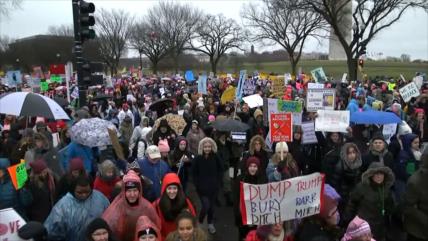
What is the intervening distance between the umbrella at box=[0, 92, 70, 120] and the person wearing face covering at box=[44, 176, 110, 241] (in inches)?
124

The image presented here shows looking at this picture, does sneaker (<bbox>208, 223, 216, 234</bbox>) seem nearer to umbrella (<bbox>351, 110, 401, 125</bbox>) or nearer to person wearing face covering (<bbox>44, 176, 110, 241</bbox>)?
person wearing face covering (<bbox>44, 176, 110, 241</bbox>)

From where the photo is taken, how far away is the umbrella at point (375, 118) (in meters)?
9.03

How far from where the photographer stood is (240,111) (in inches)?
527

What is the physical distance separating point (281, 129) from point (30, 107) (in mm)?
4053

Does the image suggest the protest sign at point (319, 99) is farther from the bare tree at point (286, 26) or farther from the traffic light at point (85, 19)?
the bare tree at point (286, 26)

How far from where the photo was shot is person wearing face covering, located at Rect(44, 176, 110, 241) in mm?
4688

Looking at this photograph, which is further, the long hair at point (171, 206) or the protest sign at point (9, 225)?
the long hair at point (171, 206)

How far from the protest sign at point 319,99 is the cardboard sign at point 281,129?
297 cm

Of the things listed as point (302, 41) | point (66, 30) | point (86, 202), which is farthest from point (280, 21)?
point (66, 30)

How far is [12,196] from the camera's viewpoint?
5684mm

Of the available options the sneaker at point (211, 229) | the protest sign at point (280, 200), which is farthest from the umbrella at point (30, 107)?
the protest sign at point (280, 200)

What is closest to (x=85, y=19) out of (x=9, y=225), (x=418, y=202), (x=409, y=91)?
(x=9, y=225)

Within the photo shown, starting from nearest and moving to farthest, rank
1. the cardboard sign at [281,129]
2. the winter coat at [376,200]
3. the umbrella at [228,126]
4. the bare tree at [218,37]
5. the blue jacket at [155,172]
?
the winter coat at [376,200], the blue jacket at [155,172], the cardboard sign at [281,129], the umbrella at [228,126], the bare tree at [218,37]

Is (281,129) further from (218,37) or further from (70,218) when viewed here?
(218,37)
